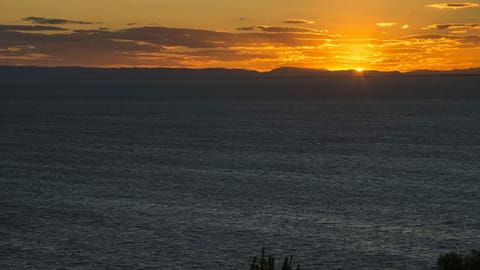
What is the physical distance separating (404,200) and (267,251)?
27.1 metres

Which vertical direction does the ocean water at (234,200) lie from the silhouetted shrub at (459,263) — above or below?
below

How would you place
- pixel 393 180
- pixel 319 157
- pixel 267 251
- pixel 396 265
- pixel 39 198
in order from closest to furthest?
pixel 396 265
pixel 267 251
pixel 39 198
pixel 393 180
pixel 319 157

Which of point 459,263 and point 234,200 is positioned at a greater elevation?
point 459,263

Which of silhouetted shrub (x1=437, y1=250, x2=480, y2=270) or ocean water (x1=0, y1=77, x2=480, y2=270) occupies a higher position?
silhouetted shrub (x1=437, y1=250, x2=480, y2=270)

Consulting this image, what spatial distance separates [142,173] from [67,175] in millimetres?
10154

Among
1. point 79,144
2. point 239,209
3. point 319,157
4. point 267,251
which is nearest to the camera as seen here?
point 267,251

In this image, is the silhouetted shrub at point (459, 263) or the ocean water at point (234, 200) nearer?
the silhouetted shrub at point (459, 263)

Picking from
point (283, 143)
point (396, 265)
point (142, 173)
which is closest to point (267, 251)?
point (396, 265)

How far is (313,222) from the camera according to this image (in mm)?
74312

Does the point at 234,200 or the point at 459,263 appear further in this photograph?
the point at 234,200

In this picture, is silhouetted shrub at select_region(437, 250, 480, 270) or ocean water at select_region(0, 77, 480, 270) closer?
silhouetted shrub at select_region(437, 250, 480, 270)

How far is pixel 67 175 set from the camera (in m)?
104

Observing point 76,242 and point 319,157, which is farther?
point 319,157

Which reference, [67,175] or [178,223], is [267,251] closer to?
[178,223]
